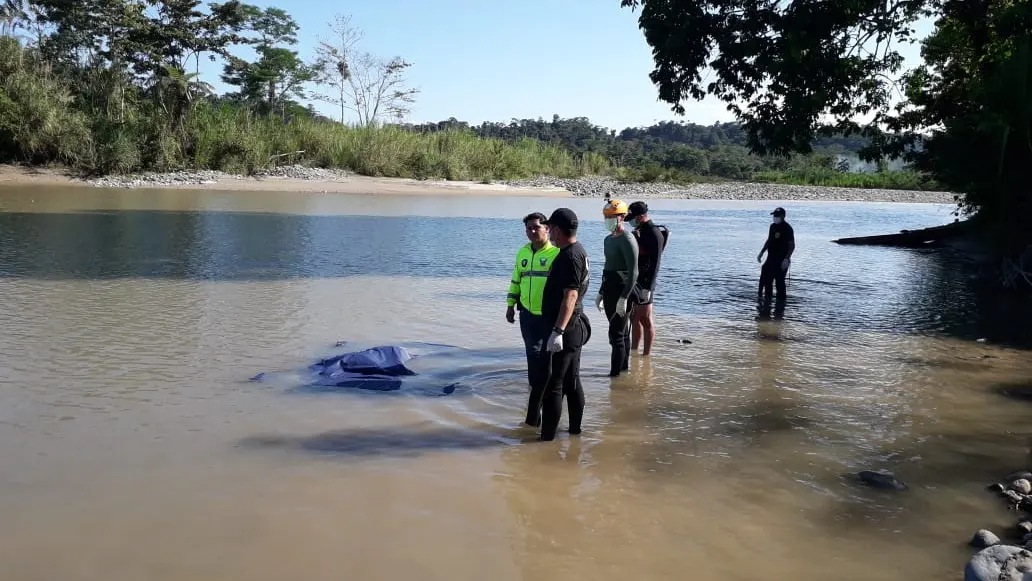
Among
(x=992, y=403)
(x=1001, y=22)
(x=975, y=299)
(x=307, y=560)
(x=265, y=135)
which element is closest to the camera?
(x=307, y=560)

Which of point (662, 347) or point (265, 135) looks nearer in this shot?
point (662, 347)

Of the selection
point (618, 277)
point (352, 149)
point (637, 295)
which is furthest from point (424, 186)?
point (618, 277)

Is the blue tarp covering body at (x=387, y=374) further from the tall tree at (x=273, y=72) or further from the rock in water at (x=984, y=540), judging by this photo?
the tall tree at (x=273, y=72)

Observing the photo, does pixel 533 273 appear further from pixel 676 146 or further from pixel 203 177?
pixel 676 146

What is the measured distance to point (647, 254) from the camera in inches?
343

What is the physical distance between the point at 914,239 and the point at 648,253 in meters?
20.1

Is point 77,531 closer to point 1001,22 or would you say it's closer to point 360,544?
point 360,544

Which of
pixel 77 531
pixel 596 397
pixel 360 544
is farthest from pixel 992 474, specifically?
pixel 77 531

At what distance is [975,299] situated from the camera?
15141mm

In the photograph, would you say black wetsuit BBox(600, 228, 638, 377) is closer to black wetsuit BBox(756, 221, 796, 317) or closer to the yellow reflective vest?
the yellow reflective vest

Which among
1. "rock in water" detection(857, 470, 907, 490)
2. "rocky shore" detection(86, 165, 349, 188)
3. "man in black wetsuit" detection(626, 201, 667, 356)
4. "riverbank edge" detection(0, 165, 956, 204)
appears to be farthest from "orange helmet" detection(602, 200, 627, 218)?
"rocky shore" detection(86, 165, 349, 188)

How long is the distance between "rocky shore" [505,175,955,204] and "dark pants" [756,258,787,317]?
35916 mm

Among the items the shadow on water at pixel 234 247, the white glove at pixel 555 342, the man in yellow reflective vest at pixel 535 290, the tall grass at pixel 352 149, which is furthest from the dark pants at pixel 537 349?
the tall grass at pixel 352 149

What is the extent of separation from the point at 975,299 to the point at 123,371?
14.4 m
